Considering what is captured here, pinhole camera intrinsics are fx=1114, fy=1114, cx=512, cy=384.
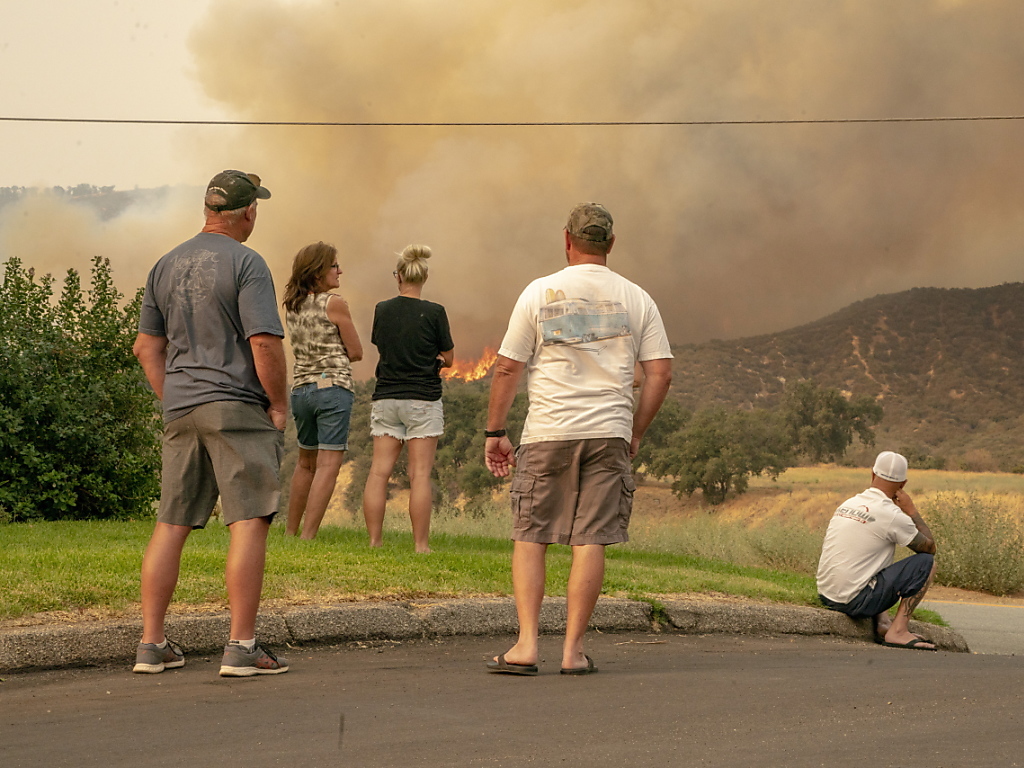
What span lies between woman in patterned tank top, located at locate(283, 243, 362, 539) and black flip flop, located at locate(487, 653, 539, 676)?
123 inches

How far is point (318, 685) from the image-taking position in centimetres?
462

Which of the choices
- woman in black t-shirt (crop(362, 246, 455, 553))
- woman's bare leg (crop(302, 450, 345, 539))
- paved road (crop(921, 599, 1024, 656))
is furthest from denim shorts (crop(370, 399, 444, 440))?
paved road (crop(921, 599, 1024, 656))

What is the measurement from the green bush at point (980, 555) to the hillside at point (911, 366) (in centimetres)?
4088

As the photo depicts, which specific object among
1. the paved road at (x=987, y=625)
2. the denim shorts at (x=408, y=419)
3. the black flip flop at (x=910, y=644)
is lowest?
the paved road at (x=987, y=625)

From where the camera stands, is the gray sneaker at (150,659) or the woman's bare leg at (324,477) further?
the woman's bare leg at (324,477)

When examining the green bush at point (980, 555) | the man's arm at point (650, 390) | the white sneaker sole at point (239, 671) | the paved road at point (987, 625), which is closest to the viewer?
the white sneaker sole at point (239, 671)

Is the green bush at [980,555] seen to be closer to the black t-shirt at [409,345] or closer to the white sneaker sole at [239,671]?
the black t-shirt at [409,345]

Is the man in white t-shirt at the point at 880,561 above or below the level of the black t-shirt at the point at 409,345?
below

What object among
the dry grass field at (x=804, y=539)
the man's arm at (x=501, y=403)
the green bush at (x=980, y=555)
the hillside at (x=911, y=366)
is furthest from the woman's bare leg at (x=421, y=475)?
the hillside at (x=911, y=366)

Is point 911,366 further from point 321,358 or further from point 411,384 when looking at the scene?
point 321,358

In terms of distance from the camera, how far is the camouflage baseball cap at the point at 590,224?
519 centimetres

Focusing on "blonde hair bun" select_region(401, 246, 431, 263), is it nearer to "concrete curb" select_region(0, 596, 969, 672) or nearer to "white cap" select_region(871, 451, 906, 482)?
"concrete curb" select_region(0, 596, 969, 672)

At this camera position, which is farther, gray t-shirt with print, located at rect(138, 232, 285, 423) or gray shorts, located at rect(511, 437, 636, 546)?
gray shorts, located at rect(511, 437, 636, 546)

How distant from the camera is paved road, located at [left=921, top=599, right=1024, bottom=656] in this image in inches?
338
